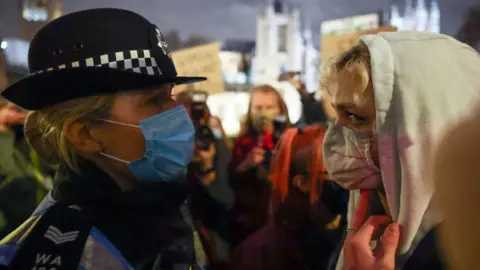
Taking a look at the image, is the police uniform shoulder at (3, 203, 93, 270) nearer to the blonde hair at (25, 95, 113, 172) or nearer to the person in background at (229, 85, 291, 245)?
the blonde hair at (25, 95, 113, 172)

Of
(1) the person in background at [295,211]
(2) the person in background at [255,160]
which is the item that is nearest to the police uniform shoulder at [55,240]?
(1) the person in background at [295,211]

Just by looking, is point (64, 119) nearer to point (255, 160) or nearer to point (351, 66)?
point (351, 66)

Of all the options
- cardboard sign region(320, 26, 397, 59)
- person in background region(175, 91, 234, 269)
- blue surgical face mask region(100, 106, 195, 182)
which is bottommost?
person in background region(175, 91, 234, 269)

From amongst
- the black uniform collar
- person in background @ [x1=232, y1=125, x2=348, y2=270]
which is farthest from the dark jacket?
person in background @ [x1=232, y1=125, x2=348, y2=270]

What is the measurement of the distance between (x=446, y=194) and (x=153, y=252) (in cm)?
71

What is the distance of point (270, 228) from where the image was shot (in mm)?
2176

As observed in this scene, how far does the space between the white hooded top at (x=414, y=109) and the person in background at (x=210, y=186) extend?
1.28 m

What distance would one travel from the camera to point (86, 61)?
1112 millimetres

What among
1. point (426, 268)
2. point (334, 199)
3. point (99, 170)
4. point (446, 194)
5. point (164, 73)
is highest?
point (164, 73)

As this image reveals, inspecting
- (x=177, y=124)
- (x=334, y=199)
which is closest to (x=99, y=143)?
(x=177, y=124)

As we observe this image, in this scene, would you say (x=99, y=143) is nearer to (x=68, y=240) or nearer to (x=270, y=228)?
(x=68, y=240)

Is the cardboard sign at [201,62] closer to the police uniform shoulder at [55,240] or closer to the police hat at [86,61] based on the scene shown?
the police hat at [86,61]

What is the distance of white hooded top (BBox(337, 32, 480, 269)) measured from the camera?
3.25ft

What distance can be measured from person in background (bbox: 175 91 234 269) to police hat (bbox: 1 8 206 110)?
3.61ft
